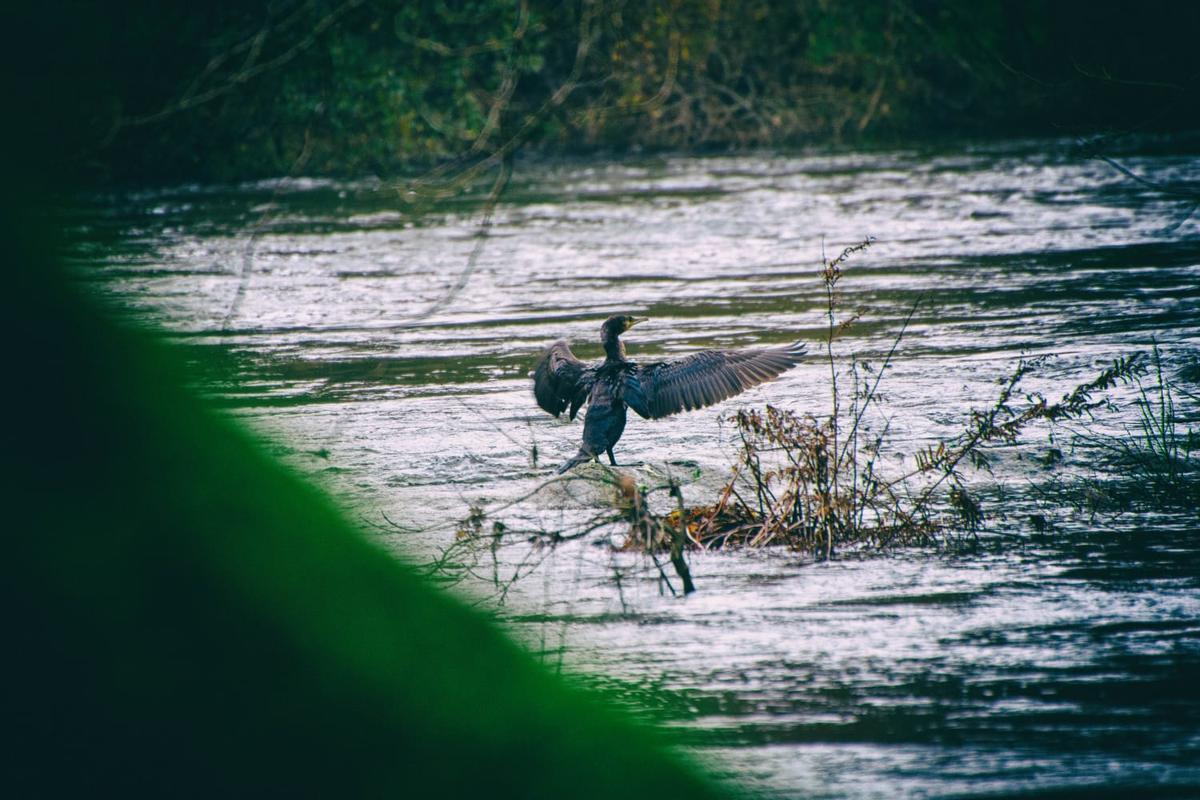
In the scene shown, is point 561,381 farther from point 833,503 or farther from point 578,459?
point 833,503

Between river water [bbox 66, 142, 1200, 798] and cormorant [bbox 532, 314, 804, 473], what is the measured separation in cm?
34

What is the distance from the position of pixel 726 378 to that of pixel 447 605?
222 centimetres

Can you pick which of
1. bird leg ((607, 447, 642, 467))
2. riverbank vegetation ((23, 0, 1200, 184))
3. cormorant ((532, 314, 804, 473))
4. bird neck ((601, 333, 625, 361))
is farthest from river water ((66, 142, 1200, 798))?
riverbank vegetation ((23, 0, 1200, 184))

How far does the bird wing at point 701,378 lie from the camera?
23.9 feet

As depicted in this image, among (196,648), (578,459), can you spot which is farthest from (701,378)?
(196,648)

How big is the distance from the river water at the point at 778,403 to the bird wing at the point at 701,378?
0.42 m

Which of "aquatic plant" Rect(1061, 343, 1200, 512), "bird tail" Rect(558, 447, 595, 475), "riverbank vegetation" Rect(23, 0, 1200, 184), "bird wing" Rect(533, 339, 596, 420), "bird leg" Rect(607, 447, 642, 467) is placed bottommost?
"bird leg" Rect(607, 447, 642, 467)

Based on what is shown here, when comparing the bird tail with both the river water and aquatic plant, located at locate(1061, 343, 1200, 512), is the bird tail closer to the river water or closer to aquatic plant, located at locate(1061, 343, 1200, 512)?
the river water

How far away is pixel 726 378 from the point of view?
24.0ft

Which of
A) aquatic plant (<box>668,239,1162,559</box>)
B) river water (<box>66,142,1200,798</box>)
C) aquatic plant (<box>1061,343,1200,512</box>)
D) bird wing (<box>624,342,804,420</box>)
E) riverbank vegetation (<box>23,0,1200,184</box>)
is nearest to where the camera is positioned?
river water (<box>66,142,1200,798</box>)

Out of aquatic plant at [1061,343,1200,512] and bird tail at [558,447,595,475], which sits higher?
aquatic plant at [1061,343,1200,512]

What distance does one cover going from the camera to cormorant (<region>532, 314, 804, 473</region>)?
288 inches

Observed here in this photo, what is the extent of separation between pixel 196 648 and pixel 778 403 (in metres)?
5.91

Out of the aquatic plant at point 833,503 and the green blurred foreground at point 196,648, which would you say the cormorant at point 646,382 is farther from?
the green blurred foreground at point 196,648
